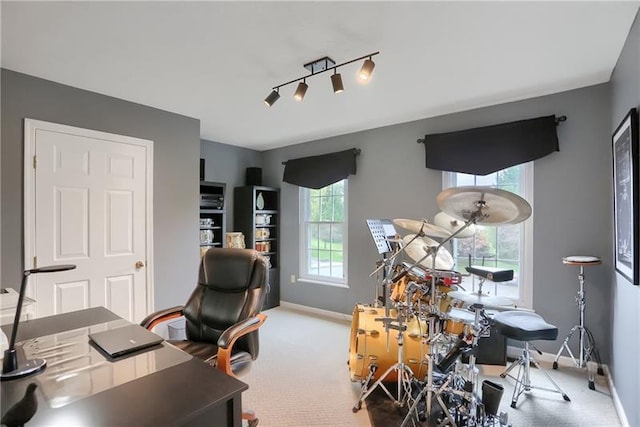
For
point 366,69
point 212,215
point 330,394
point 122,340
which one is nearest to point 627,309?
point 330,394

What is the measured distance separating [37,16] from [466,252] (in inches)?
152

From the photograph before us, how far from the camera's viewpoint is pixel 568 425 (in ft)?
6.64

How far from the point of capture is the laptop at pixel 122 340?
1.29 meters

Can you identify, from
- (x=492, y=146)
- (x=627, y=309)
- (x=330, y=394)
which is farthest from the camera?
(x=492, y=146)

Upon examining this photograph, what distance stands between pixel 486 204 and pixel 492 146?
5.41ft

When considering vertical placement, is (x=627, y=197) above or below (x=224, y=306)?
above

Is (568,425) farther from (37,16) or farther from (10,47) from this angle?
(10,47)

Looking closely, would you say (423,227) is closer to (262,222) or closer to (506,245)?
(506,245)

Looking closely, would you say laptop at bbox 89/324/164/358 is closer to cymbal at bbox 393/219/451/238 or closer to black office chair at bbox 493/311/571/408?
cymbal at bbox 393/219/451/238

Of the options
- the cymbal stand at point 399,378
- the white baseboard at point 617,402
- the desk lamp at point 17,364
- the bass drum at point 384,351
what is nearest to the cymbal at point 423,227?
the cymbal stand at point 399,378

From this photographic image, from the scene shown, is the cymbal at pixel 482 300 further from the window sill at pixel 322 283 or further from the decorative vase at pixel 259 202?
the decorative vase at pixel 259 202

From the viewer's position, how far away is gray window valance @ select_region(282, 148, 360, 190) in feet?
13.5

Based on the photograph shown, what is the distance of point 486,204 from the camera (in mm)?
1743

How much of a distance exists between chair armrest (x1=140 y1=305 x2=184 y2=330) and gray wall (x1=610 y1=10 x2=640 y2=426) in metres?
2.76
